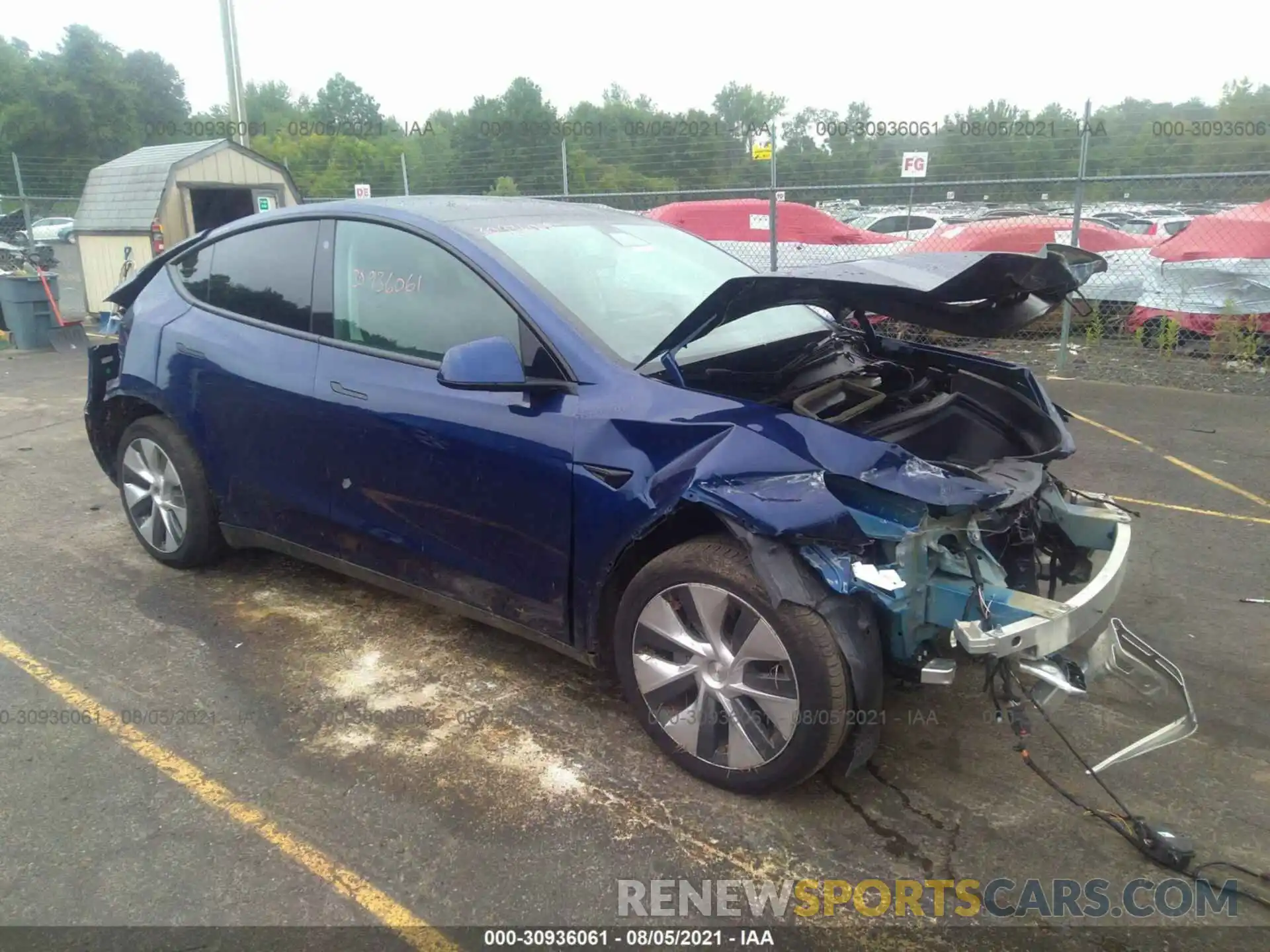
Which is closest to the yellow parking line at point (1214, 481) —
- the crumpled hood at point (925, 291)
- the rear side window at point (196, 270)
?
the crumpled hood at point (925, 291)

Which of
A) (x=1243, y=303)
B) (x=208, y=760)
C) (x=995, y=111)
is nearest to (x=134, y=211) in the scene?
(x=208, y=760)

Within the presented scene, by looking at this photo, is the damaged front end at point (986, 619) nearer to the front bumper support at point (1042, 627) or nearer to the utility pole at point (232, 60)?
the front bumper support at point (1042, 627)

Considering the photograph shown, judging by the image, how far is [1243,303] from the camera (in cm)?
897

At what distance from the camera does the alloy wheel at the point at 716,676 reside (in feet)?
8.47

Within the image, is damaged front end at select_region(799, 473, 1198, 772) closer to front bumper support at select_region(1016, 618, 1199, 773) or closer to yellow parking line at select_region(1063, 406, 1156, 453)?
front bumper support at select_region(1016, 618, 1199, 773)

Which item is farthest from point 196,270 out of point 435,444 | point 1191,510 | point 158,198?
point 158,198

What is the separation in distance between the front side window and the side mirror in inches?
5.7

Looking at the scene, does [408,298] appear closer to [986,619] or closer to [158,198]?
[986,619]

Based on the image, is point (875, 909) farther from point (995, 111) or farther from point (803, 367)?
point (995, 111)

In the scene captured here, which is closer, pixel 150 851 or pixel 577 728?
pixel 150 851

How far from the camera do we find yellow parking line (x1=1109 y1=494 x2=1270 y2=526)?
16.3 ft

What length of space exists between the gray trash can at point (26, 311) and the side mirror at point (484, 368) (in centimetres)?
1034

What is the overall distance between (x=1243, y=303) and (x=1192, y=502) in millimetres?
4990

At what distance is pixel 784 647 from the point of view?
2.52 metres
